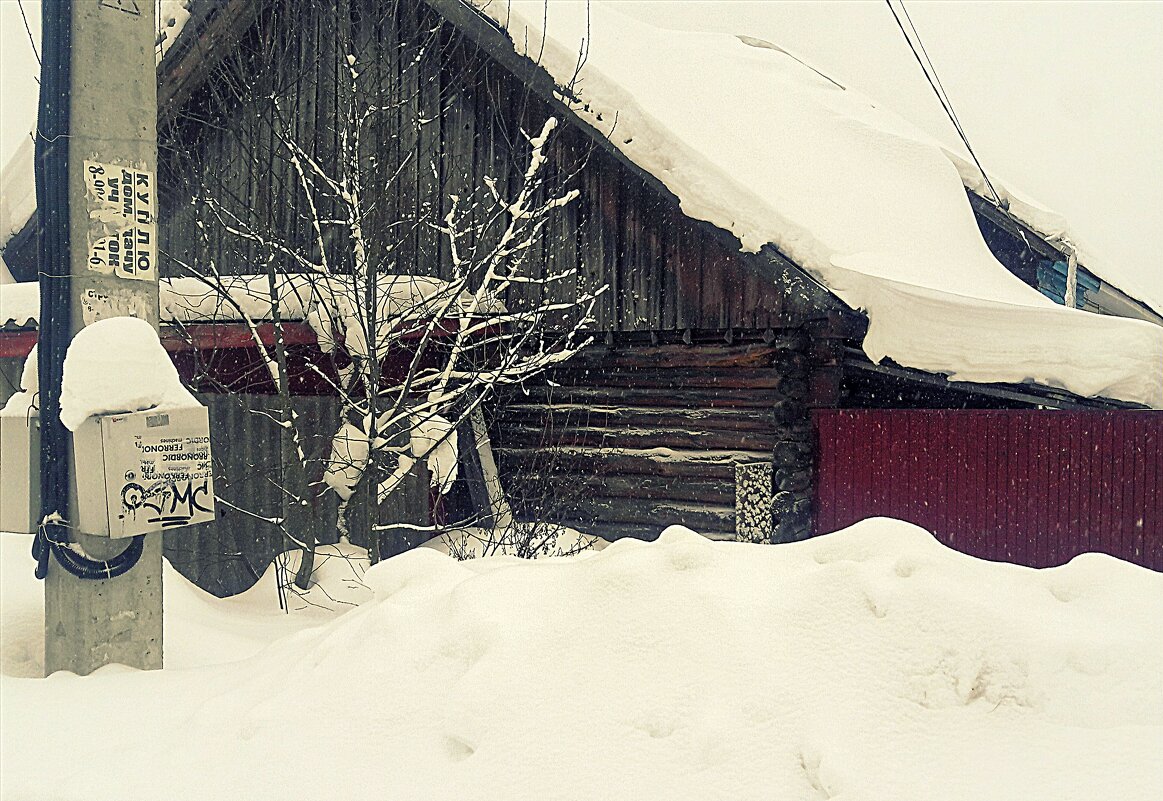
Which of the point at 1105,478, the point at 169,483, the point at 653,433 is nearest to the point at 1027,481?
the point at 1105,478

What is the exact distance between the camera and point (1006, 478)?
7.45 metres

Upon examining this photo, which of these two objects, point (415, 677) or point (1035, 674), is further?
point (415, 677)

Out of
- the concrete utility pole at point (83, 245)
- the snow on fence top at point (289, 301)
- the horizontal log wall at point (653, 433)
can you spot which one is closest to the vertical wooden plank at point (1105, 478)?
the horizontal log wall at point (653, 433)

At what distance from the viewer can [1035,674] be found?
2.31 meters

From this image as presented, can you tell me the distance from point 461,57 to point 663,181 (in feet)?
9.12

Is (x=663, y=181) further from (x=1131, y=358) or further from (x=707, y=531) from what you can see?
(x=1131, y=358)

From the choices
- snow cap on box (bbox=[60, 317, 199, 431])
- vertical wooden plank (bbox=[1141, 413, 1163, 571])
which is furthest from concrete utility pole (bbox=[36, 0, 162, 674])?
vertical wooden plank (bbox=[1141, 413, 1163, 571])

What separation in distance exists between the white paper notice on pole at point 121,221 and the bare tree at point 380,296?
2242mm

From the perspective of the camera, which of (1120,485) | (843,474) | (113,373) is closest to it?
(113,373)

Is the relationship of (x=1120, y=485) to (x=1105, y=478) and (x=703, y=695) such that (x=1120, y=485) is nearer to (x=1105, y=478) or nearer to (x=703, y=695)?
(x=1105, y=478)

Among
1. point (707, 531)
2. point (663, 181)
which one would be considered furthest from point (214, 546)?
point (663, 181)

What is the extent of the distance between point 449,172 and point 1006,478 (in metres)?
5.80

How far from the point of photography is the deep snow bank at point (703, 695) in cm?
219

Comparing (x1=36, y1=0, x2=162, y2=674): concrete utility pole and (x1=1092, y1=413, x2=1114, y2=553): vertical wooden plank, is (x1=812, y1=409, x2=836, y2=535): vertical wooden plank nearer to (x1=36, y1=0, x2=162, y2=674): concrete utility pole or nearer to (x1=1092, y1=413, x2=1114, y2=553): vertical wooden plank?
(x1=1092, y1=413, x2=1114, y2=553): vertical wooden plank
